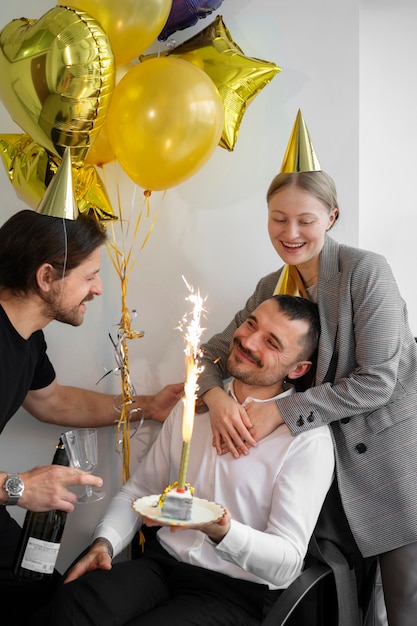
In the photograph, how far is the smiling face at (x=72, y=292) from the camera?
2.10 meters

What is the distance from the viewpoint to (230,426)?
2.06 m

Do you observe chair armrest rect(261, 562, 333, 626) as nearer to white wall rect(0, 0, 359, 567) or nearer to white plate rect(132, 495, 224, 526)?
white plate rect(132, 495, 224, 526)

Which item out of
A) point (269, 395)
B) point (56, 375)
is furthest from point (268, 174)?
point (56, 375)

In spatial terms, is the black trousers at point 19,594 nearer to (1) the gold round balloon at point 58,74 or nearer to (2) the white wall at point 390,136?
(1) the gold round balloon at point 58,74

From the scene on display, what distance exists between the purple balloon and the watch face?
1435 mm

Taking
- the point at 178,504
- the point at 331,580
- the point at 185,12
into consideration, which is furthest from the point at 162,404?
the point at 185,12

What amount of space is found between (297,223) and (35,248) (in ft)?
2.45

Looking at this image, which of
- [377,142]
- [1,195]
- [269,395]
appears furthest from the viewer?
[377,142]

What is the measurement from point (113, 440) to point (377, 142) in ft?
5.05

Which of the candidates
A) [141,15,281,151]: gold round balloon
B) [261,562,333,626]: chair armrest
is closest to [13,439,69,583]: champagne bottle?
Result: [261,562,333,626]: chair armrest

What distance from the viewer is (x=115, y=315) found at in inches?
105

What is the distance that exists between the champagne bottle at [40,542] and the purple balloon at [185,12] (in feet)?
4.31

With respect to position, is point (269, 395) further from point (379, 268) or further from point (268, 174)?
point (268, 174)

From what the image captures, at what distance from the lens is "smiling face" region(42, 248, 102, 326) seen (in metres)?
2.10
